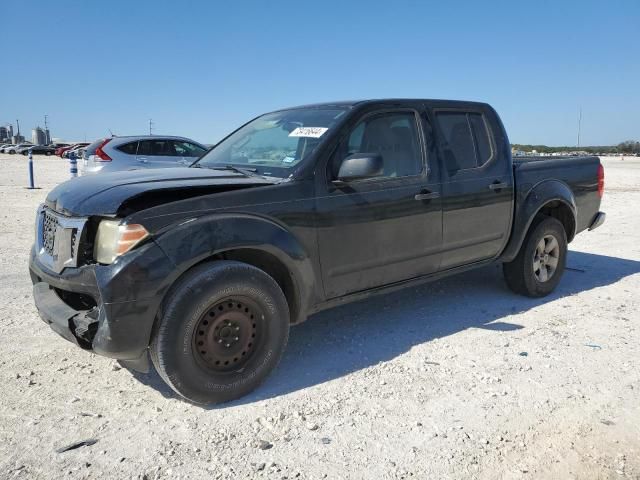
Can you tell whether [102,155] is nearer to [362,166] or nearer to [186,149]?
[186,149]

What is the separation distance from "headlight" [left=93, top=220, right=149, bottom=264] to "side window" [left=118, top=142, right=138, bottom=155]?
10145 millimetres

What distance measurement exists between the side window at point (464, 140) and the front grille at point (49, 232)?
9.90 ft

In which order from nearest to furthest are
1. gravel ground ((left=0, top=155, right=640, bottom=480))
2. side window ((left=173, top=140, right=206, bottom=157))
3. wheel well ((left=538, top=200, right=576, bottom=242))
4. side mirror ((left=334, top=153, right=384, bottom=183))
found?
gravel ground ((left=0, top=155, right=640, bottom=480))
side mirror ((left=334, top=153, right=384, bottom=183))
wheel well ((left=538, top=200, right=576, bottom=242))
side window ((left=173, top=140, right=206, bottom=157))

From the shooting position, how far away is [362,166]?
354 centimetres

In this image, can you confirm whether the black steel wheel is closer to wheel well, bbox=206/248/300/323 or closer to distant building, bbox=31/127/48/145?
wheel well, bbox=206/248/300/323

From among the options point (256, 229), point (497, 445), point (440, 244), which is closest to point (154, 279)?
point (256, 229)

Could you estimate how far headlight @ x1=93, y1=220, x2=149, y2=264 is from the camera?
2869 mm

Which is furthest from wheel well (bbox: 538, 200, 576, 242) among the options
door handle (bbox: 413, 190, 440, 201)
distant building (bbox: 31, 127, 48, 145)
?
distant building (bbox: 31, 127, 48, 145)

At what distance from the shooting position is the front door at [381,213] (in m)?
3.68

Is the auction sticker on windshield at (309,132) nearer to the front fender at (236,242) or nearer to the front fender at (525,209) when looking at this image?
the front fender at (236,242)

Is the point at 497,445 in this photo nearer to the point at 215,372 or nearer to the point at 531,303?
the point at 215,372

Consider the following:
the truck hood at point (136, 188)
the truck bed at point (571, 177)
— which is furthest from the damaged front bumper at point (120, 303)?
the truck bed at point (571, 177)

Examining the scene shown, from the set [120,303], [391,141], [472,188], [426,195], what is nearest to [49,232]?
[120,303]

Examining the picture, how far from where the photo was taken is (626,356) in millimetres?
3928
